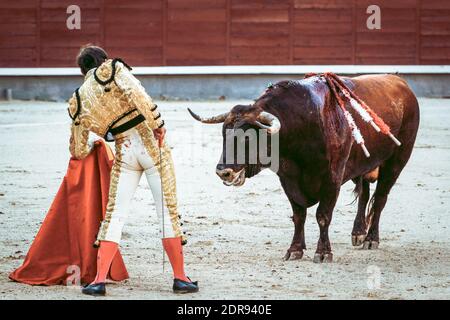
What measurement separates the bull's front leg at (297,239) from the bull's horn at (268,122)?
58cm

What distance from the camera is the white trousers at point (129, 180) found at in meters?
4.92

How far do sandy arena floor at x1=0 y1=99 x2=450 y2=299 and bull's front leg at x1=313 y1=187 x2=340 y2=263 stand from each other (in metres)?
0.08

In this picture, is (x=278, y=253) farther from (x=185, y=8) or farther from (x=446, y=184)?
(x=185, y=8)

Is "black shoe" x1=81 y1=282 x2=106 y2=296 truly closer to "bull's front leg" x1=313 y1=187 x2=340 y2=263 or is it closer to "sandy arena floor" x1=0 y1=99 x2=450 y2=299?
"sandy arena floor" x1=0 y1=99 x2=450 y2=299

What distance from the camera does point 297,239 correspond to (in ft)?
19.8

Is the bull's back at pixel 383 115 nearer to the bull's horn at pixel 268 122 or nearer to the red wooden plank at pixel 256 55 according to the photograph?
the bull's horn at pixel 268 122

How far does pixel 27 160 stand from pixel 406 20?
26.7 ft

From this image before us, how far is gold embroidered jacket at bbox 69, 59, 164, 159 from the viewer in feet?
15.8

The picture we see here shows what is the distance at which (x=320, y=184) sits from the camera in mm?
6066

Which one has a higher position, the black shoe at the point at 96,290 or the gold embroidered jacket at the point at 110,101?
the gold embroidered jacket at the point at 110,101

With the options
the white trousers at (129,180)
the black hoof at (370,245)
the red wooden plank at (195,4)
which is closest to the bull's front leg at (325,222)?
the black hoof at (370,245)

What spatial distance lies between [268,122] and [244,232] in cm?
137

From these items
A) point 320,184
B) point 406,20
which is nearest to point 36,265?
point 320,184

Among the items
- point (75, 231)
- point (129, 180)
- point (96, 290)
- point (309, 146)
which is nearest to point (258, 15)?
point (309, 146)
